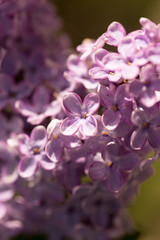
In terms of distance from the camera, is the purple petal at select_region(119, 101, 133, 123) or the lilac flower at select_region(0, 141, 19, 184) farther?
the lilac flower at select_region(0, 141, 19, 184)

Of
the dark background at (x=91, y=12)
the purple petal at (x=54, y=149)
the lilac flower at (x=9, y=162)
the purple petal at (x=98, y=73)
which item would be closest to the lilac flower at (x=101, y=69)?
the purple petal at (x=98, y=73)

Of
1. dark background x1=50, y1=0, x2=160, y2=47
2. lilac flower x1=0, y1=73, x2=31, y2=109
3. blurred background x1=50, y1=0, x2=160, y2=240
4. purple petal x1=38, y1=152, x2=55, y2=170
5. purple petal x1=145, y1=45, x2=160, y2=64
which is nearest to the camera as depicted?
purple petal x1=145, y1=45, x2=160, y2=64

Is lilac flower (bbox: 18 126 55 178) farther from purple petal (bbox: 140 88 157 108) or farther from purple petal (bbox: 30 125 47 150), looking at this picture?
purple petal (bbox: 140 88 157 108)

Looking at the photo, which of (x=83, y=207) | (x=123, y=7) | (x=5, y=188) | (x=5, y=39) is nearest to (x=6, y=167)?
(x=5, y=188)

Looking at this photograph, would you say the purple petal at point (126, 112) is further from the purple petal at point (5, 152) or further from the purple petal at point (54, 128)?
the purple petal at point (5, 152)

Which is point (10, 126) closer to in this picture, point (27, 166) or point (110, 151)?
point (27, 166)

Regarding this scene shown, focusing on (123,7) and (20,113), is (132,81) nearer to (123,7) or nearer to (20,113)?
(20,113)

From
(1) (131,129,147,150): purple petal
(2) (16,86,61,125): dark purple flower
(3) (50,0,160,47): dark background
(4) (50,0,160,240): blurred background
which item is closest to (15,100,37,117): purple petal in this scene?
(2) (16,86,61,125): dark purple flower
